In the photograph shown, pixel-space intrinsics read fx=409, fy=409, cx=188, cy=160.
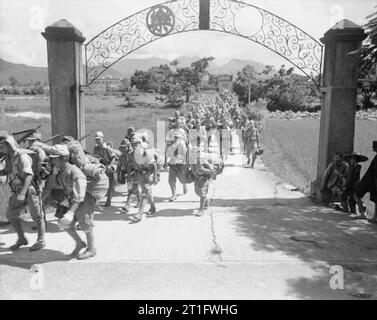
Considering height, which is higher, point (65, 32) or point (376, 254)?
point (65, 32)

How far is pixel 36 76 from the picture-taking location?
644 ft

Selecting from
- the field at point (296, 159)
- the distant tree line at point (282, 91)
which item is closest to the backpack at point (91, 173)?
the field at point (296, 159)

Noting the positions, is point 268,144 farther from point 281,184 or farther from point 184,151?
point 184,151

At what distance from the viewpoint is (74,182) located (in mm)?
5715

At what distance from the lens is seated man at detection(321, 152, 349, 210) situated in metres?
8.94

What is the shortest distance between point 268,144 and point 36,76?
193 meters

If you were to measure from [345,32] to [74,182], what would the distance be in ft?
22.6

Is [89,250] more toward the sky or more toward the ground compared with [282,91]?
more toward the ground

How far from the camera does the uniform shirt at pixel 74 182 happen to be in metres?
5.68

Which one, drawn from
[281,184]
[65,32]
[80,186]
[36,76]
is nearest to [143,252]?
[80,186]

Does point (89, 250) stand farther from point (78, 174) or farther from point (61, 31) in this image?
point (61, 31)

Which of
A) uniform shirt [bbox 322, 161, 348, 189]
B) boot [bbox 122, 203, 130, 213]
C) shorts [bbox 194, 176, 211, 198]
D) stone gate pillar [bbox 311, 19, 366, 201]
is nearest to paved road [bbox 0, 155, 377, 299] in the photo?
boot [bbox 122, 203, 130, 213]

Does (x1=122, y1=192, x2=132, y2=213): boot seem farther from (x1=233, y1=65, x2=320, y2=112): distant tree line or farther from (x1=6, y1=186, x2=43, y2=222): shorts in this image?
(x1=233, y1=65, x2=320, y2=112): distant tree line

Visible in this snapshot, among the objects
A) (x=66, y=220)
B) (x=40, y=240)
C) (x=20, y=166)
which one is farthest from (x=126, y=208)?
(x=66, y=220)
